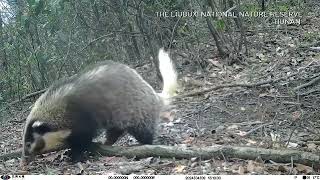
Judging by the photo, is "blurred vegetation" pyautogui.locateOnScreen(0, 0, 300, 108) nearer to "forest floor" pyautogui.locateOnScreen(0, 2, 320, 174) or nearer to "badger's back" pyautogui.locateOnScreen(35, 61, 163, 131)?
"forest floor" pyautogui.locateOnScreen(0, 2, 320, 174)

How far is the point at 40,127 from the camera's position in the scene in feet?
7.39

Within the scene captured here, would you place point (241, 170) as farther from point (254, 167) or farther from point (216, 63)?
point (216, 63)

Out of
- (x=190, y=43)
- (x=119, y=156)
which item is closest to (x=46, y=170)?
(x=119, y=156)

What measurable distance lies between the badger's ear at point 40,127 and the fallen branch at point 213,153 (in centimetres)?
27

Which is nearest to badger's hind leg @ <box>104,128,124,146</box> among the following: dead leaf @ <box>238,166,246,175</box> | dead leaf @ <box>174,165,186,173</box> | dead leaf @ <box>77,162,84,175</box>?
dead leaf @ <box>77,162,84,175</box>

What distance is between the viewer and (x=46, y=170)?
229cm

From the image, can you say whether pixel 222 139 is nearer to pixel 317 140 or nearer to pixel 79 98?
pixel 317 140

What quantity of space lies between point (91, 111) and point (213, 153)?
22.5 inches

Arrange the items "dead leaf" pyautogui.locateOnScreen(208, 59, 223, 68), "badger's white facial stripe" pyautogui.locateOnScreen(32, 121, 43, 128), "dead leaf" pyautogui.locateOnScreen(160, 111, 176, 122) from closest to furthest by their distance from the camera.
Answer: "badger's white facial stripe" pyautogui.locateOnScreen(32, 121, 43, 128) < "dead leaf" pyautogui.locateOnScreen(160, 111, 176, 122) < "dead leaf" pyautogui.locateOnScreen(208, 59, 223, 68)

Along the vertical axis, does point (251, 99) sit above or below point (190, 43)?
below

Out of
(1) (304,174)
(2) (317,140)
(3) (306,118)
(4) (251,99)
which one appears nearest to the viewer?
(1) (304,174)

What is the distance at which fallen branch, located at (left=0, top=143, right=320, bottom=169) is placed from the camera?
1950 mm

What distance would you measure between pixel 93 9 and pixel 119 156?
79 cm

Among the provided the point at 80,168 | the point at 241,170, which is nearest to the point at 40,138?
the point at 80,168
